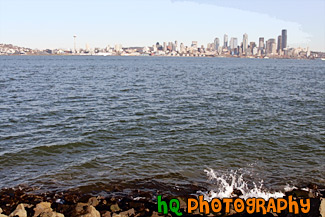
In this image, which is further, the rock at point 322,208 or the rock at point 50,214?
the rock at point 50,214

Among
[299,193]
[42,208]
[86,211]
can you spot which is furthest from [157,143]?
[86,211]

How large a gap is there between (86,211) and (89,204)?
1.10 m

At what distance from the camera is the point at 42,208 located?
9.73 meters

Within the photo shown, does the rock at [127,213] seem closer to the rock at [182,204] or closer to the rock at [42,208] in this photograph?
the rock at [182,204]

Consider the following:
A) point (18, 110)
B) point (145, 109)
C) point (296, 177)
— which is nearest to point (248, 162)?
point (296, 177)

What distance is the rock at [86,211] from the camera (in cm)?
883

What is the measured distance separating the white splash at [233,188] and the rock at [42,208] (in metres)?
5.51

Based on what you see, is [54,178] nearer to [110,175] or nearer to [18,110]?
[110,175]

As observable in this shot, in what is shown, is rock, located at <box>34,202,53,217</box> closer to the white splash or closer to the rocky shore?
the rocky shore

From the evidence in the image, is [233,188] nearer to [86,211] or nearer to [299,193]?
[299,193]

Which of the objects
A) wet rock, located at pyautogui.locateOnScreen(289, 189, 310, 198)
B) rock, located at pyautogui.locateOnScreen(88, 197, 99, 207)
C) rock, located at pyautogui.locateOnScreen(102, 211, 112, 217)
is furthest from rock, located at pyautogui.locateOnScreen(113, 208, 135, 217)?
wet rock, located at pyautogui.locateOnScreen(289, 189, 310, 198)

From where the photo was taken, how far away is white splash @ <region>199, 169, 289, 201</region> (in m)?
11.7

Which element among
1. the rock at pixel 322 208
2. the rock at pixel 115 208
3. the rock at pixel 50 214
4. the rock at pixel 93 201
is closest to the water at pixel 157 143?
the rock at pixel 93 201

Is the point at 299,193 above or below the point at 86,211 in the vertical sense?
below
